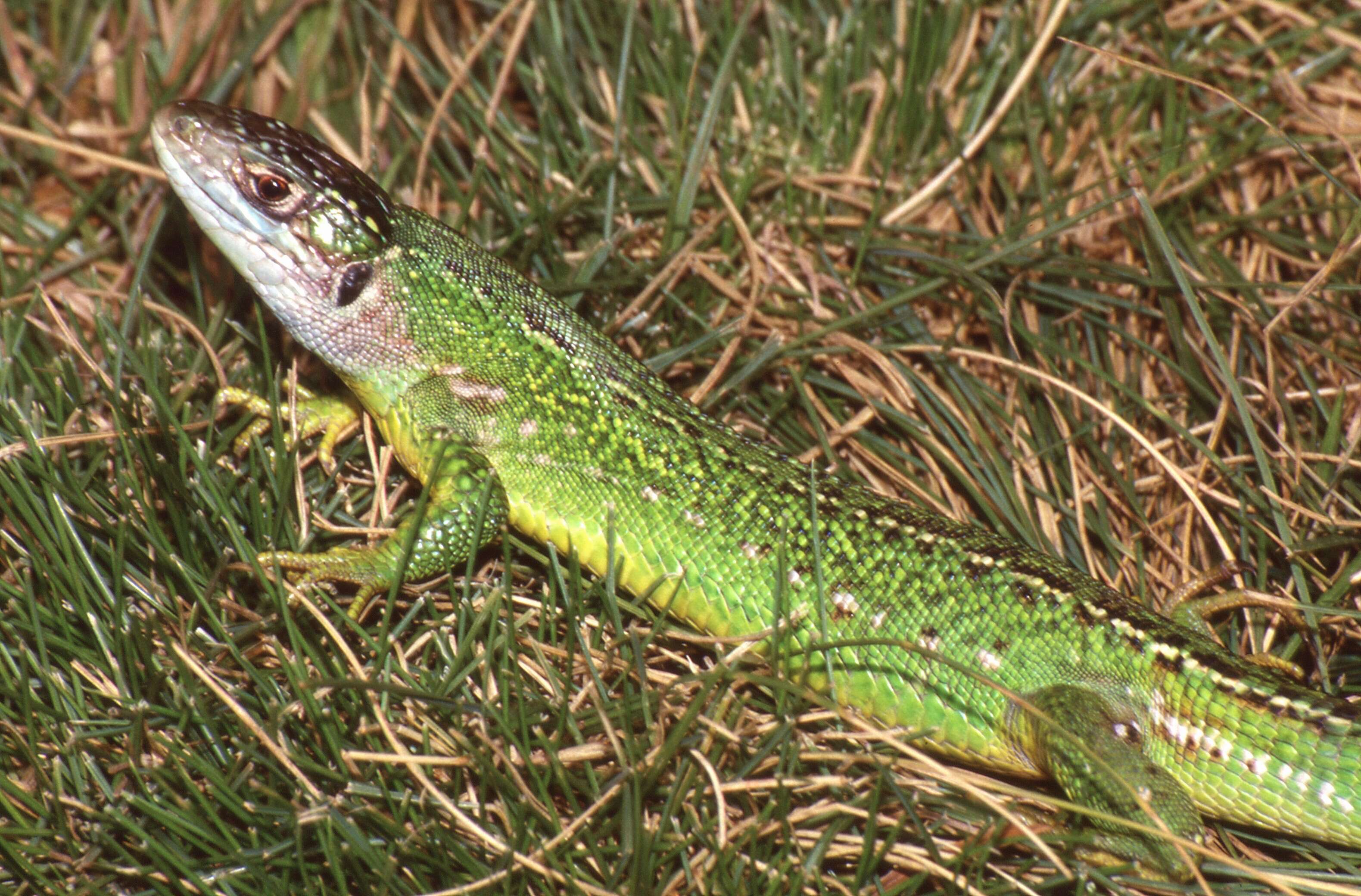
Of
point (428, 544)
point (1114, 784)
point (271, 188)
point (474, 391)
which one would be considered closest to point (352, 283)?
point (271, 188)

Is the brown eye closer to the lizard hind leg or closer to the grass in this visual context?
the grass

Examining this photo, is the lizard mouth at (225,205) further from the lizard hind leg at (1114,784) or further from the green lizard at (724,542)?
the lizard hind leg at (1114,784)

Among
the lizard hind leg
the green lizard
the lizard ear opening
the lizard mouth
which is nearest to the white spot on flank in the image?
the green lizard

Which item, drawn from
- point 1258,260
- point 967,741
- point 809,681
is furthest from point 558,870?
point 1258,260

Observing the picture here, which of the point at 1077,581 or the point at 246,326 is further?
the point at 246,326

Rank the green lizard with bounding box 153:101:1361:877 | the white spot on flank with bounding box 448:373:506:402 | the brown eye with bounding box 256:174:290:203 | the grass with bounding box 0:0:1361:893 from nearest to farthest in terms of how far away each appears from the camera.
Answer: the grass with bounding box 0:0:1361:893 < the green lizard with bounding box 153:101:1361:877 < the brown eye with bounding box 256:174:290:203 < the white spot on flank with bounding box 448:373:506:402

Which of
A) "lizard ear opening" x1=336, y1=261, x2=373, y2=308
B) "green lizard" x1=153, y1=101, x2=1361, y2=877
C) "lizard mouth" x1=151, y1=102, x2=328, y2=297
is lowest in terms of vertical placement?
"green lizard" x1=153, y1=101, x2=1361, y2=877

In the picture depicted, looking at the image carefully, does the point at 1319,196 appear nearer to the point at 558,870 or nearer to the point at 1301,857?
the point at 1301,857
